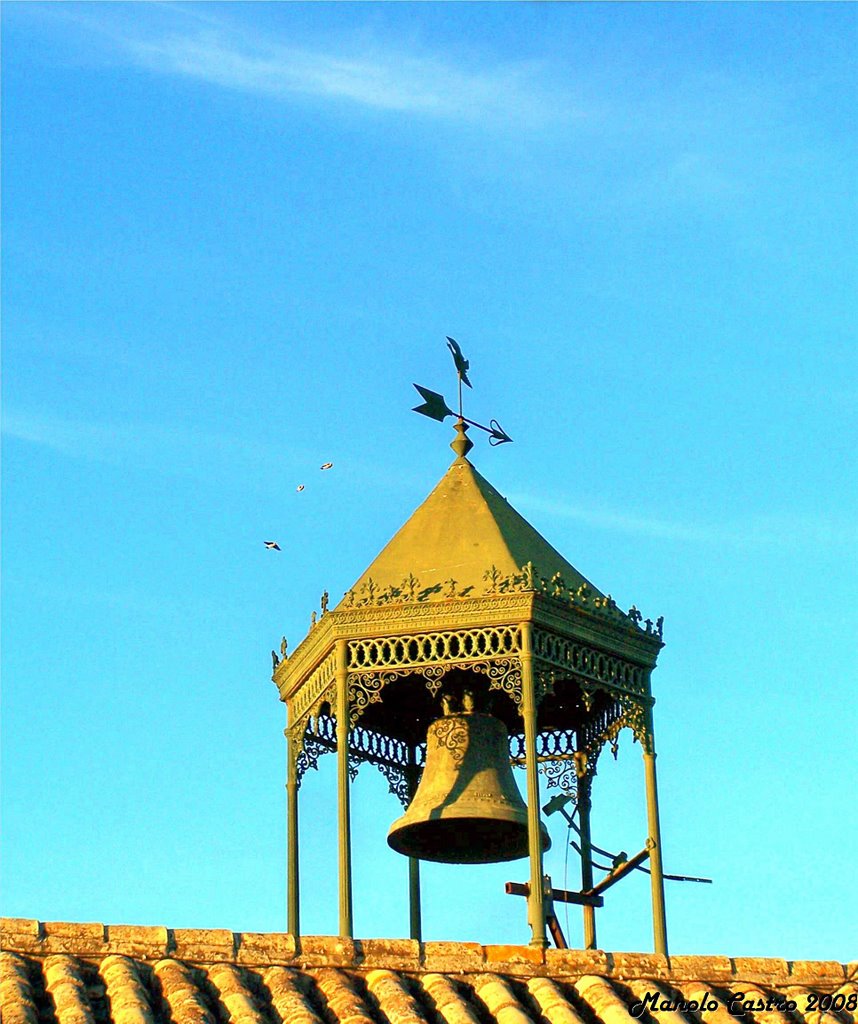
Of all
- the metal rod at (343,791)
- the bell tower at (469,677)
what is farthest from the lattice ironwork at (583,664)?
the metal rod at (343,791)

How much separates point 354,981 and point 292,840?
4.65 m

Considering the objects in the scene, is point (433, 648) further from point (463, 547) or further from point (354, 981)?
point (354, 981)

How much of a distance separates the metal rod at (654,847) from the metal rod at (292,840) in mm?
3141

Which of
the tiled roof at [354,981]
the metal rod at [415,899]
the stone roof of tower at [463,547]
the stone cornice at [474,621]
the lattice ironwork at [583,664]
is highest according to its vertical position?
the stone roof of tower at [463,547]

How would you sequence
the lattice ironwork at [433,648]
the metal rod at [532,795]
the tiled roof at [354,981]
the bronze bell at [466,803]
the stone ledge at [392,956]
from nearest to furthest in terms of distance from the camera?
1. the tiled roof at [354,981]
2. the stone ledge at [392,956]
3. the metal rod at [532,795]
4. the bronze bell at [466,803]
5. the lattice ironwork at [433,648]

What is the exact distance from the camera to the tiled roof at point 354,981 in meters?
18.6

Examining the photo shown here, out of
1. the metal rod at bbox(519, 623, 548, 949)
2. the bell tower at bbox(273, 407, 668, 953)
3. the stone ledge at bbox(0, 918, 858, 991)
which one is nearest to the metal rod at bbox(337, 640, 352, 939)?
the bell tower at bbox(273, 407, 668, 953)

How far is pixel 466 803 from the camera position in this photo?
75.5 feet

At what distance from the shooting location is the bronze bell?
2303 centimetres

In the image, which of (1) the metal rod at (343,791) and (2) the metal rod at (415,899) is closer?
(1) the metal rod at (343,791)

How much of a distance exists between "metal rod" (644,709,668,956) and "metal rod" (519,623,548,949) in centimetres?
108

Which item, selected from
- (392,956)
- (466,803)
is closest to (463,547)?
(466,803)

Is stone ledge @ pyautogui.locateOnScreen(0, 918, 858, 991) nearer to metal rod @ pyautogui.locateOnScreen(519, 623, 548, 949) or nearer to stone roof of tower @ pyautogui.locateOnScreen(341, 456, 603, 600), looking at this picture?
metal rod @ pyautogui.locateOnScreen(519, 623, 548, 949)

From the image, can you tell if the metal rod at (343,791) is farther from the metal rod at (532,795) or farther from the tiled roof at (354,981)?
the tiled roof at (354,981)
